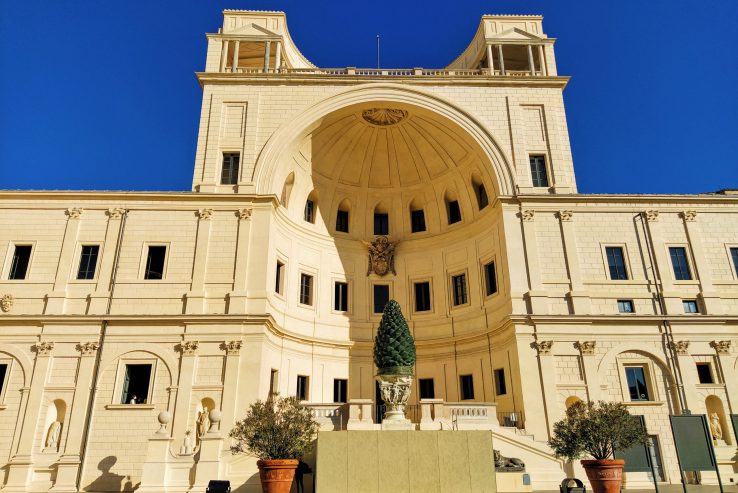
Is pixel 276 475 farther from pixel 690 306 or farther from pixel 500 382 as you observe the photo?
pixel 690 306

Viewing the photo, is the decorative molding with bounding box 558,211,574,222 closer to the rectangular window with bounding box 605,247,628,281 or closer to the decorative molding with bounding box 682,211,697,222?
the rectangular window with bounding box 605,247,628,281

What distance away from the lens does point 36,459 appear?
22.0 meters

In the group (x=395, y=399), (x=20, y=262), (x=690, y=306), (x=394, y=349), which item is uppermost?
(x=20, y=262)

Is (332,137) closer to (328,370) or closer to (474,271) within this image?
(474,271)

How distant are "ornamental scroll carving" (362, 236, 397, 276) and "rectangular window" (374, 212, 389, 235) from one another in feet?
3.03

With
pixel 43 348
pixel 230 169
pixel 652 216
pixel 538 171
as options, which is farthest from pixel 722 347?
pixel 43 348

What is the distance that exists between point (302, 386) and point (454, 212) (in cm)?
1379

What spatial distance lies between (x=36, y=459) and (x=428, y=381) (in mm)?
19462

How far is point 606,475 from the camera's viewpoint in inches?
556

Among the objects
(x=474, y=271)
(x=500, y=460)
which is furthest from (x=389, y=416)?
(x=474, y=271)

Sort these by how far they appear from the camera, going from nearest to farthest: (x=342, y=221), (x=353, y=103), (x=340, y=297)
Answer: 1. (x=353, y=103)
2. (x=340, y=297)
3. (x=342, y=221)

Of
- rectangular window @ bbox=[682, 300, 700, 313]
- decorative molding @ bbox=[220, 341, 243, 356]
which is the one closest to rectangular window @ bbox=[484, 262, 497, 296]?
rectangular window @ bbox=[682, 300, 700, 313]

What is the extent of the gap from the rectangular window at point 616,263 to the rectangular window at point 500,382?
737cm

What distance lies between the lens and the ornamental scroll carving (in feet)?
107
